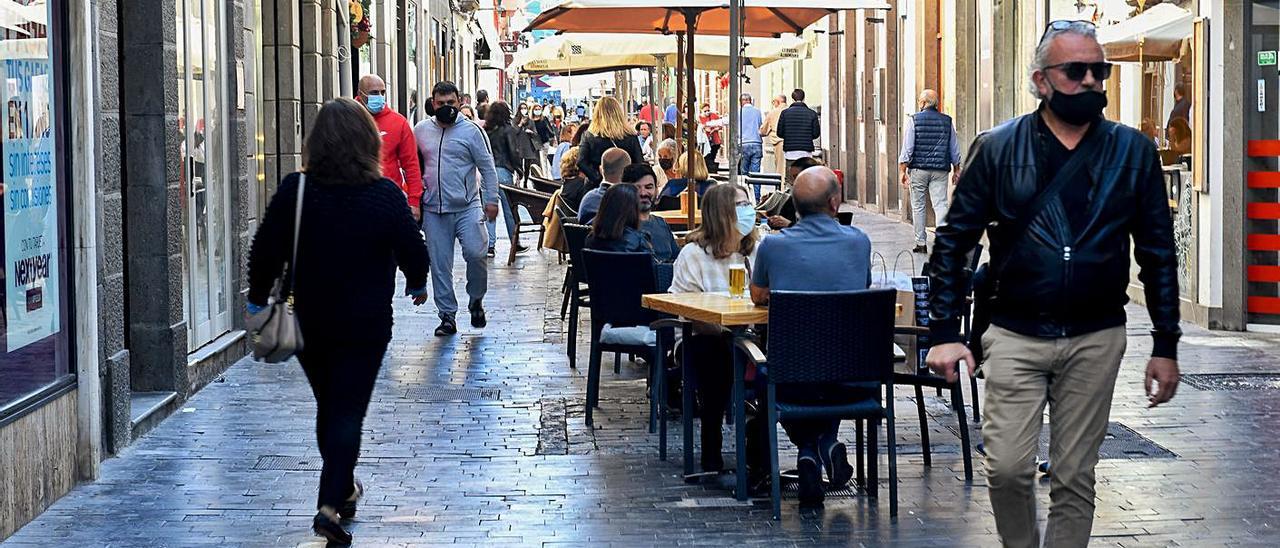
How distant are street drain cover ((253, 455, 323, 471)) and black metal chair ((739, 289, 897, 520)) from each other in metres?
2.26

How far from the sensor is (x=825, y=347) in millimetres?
6859

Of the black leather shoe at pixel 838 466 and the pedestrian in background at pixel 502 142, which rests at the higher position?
the pedestrian in background at pixel 502 142

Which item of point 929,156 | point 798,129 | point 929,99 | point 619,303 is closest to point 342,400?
point 619,303

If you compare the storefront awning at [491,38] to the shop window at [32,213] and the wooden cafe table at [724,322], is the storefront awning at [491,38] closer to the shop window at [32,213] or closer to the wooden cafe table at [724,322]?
the wooden cafe table at [724,322]

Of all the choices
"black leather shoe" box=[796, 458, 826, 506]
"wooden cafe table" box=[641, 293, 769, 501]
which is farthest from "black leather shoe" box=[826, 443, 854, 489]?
"wooden cafe table" box=[641, 293, 769, 501]

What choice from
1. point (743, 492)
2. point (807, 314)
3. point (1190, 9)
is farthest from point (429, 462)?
point (1190, 9)

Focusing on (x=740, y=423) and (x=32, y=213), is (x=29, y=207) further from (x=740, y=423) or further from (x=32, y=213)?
(x=740, y=423)

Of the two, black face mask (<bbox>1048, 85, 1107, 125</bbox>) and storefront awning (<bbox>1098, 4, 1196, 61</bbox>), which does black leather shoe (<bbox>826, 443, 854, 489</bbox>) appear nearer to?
black face mask (<bbox>1048, 85, 1107, 125</bbox>)

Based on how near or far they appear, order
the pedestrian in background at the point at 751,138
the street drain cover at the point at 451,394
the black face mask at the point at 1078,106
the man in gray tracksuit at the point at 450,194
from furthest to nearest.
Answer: the pedestrian in background at the point at 751,138 → the man in gray tracksuit at the point at 450,194 → the street drain cover at the point at 451,394 → the black face mask at the point at 1078,106

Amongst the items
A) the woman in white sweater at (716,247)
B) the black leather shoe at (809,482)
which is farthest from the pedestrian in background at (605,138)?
the black leather shoe at (809,482)

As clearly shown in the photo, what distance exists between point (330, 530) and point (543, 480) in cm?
144

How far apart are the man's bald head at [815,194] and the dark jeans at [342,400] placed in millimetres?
1757

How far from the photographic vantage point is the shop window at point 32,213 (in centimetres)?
691

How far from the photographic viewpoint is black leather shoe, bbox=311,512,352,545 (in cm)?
653
